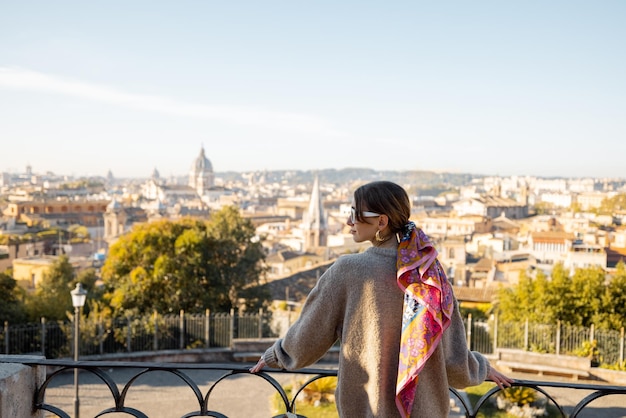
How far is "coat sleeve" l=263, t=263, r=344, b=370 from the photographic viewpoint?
2332mm

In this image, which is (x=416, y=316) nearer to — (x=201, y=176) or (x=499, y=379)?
(x=499, y=379)

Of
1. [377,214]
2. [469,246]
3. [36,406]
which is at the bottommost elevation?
[469,246]

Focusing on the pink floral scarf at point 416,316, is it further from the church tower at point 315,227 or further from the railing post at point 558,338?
the church tower at point 315,227

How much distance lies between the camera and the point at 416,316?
2.22 m

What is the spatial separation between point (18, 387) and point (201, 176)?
194 meters

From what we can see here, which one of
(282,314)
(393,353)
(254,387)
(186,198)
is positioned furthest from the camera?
(186,198)

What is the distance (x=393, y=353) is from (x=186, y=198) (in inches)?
7091

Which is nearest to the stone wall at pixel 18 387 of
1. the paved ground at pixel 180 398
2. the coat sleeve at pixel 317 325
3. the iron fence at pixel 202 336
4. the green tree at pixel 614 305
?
the coat sleeve at pixel 317 325

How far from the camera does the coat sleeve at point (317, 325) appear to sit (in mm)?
2332

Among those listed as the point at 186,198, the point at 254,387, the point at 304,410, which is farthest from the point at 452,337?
the point at 186,198

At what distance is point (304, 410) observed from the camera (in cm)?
1346

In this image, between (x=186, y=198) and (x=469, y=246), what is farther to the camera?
(x=186, y=198)

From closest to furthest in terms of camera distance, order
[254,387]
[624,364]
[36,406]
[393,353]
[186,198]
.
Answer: [393,353], [36,406], [254,387], [624,364], [186,198]

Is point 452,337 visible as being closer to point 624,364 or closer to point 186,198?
point 624,364
